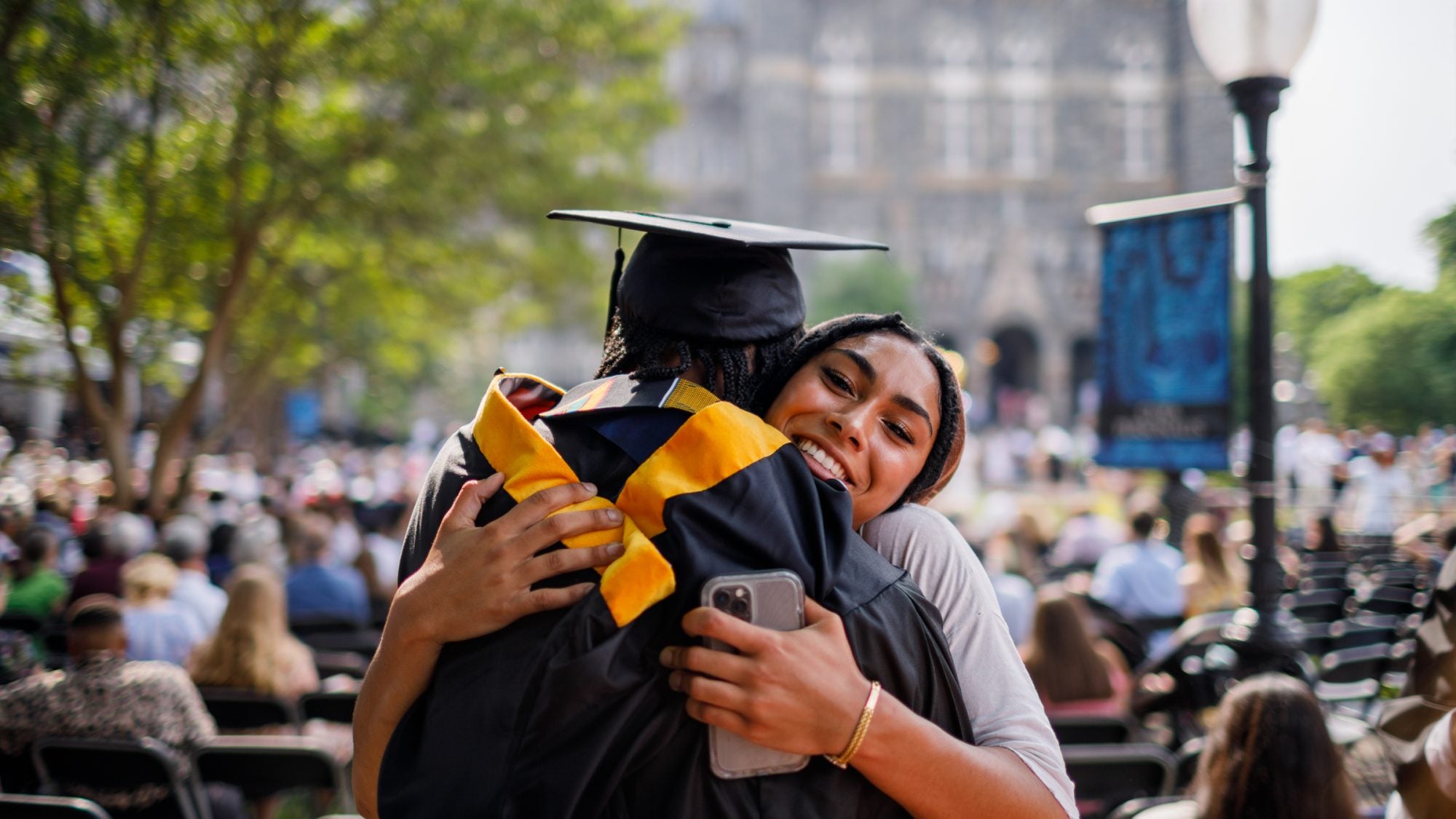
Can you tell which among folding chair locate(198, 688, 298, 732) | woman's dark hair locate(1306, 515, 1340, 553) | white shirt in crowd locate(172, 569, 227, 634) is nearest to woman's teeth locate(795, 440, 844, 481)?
folding chair locate(198, 688, 298, 732)

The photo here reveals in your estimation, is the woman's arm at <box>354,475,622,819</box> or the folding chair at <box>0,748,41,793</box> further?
the folding chair at <box>0,748,41,793</box>

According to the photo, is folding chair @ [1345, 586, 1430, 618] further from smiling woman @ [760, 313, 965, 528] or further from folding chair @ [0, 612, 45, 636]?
folding chair @ [0, 612, 45, 636]

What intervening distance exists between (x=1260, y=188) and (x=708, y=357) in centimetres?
344

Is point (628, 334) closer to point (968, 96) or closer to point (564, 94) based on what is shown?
point (564, 94)

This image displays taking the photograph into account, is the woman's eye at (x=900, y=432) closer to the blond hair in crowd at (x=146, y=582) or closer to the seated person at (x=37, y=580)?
the blond hair in crowd at (x=146, y=582)

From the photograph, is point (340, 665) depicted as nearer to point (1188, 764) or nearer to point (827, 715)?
point (1188, 764)

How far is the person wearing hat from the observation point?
1426 millimetres

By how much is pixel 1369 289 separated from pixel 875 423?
9.03ft

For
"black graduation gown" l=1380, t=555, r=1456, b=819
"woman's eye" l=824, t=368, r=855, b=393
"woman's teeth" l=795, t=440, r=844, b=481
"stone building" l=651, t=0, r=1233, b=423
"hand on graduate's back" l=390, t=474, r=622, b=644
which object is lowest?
"black graduation gown" l=1380, t=555, r=1456, b=819

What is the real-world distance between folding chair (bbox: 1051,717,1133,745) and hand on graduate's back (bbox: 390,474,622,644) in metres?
3.28

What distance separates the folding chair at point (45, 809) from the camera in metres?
3.18

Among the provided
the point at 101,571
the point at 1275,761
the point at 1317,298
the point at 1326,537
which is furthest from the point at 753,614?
the point at 1326,537

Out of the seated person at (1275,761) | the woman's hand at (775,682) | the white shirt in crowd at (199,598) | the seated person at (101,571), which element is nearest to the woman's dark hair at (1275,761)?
the seated person at (1275,761)

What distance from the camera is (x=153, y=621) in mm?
5848
